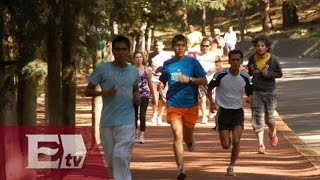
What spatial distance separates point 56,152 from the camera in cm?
1237

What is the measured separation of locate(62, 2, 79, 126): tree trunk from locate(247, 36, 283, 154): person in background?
127 inches

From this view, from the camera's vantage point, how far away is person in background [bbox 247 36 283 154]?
44.3ft

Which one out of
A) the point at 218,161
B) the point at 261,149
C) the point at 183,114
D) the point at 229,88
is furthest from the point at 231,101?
the point at 261,149

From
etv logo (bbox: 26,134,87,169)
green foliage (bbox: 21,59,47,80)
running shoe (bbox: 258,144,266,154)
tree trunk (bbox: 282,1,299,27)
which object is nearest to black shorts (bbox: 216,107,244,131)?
etv logo (bbox: 26,134,87,169)

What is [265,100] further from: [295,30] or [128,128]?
[295,30]

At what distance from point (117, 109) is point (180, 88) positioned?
2.37m

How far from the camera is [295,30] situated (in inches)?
2267

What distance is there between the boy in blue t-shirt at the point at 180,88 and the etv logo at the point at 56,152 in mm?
1787

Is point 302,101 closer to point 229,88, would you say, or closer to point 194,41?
point 194,41

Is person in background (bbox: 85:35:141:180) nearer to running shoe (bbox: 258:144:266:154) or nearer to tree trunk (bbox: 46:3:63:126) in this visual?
tree trunk (bbox: 46:3:63:126)

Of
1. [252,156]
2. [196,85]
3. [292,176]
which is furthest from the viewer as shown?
[252,156]

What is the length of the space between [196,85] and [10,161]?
2978 mm

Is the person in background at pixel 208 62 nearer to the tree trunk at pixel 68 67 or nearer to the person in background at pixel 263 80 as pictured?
the person in background at pixel 263 80

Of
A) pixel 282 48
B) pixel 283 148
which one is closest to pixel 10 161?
pixel 283 148
